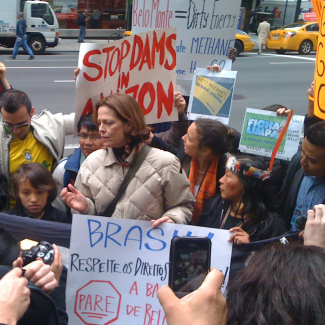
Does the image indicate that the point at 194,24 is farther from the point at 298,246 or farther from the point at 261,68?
the point at 261,68

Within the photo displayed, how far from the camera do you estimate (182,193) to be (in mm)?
2461

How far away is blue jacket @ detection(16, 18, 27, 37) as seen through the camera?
15164 millimetres

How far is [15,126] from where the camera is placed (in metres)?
2.96

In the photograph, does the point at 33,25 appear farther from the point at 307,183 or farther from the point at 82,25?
the point at 307,183

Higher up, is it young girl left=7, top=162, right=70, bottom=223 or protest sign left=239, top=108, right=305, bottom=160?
protest sign left=239, top=108, right=305, bottom=160

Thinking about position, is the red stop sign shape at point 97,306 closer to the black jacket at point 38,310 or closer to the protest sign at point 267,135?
the black jacket at point 38,310

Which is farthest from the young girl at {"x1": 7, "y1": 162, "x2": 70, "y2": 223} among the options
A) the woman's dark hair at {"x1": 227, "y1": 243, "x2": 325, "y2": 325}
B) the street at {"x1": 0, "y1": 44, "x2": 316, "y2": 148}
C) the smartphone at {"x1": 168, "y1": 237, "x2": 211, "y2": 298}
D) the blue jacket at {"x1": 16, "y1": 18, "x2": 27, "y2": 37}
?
the blue jacket at {"x1": 16, "y1": 18, "x2": 27, "y2": 37}

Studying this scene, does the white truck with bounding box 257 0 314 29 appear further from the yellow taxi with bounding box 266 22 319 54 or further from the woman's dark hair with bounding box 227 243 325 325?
the woman's dark hair with bounding box 227 243 325 325

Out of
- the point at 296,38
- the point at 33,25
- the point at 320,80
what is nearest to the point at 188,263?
the point at 320,80

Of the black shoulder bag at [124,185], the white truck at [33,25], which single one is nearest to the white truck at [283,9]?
the white truck at [33,25]

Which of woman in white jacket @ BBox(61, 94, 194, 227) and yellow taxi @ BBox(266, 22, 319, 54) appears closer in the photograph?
woman in white jacket @ BBox(61, 94, 194, 227)

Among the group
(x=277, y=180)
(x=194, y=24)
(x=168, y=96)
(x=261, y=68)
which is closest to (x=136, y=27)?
(x=194, y=24)

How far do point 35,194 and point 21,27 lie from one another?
14.1 meters

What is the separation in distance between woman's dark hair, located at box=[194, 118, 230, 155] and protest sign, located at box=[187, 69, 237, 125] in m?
0.70
